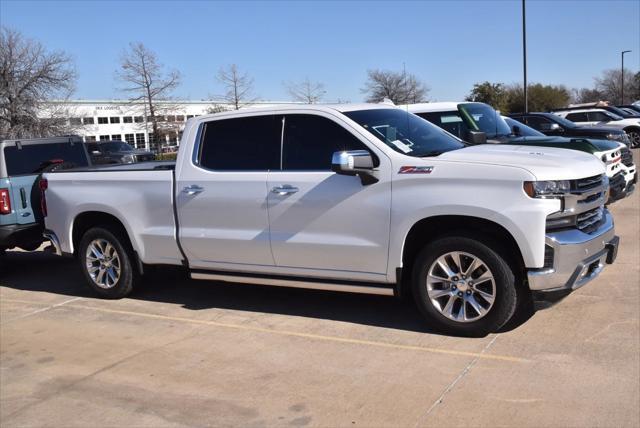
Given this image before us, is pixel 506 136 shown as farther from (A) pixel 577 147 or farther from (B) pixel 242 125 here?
(B) pixel 242 125

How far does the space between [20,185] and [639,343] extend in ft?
23.6

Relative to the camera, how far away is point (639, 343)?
4852 millimetres

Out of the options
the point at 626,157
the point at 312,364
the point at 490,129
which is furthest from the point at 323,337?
the point at 626,157

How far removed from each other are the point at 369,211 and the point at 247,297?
2.24 metres

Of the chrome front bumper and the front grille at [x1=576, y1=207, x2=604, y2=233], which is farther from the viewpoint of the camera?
the front grille at [x1=576, y1=207, x2=604, y2=233]

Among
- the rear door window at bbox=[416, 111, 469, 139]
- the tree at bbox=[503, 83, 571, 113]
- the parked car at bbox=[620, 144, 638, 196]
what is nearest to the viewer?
the rear door window at bbox=[416, 111, 469, 139]

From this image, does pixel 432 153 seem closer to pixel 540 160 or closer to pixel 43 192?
pixel 540 160

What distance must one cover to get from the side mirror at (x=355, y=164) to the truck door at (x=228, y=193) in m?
0.89

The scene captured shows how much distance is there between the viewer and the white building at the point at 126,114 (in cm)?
4209

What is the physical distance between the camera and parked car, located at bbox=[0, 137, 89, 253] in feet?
26.1

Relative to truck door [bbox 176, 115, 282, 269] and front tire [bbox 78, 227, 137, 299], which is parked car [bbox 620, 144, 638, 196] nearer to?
truck door [bbox 176, 115, 282, 269]

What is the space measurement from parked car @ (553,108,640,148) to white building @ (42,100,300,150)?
10941 millimetres

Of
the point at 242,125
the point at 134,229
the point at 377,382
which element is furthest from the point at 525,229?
the point at 134,229

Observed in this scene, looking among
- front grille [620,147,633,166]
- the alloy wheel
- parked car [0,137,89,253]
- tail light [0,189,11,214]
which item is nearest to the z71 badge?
the alloy wheel
